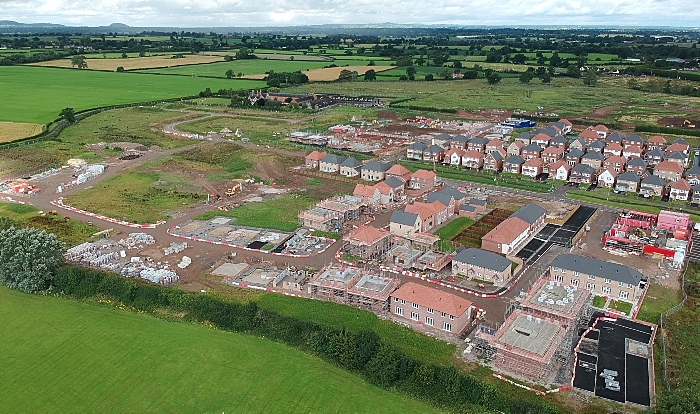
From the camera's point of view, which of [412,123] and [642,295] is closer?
[642,295]

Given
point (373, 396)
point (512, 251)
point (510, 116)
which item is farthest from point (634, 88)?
point (373, 396)

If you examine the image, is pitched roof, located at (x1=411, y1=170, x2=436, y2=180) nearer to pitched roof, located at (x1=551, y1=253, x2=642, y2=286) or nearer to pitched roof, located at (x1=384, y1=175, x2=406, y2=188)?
pitched roof, located at (x1=384, y1=175, x2=406, y2=188)

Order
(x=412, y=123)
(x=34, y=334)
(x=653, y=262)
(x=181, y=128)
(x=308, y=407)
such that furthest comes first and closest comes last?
(x=412, y=123) → (x=181, y=128) → (x=653, y=262) → (x=34, y=334) → (x=308, y=407)

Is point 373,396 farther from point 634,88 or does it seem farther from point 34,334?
point 634,88

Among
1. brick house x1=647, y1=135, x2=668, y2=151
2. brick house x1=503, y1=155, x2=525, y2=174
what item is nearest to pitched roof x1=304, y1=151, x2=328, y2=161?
brick house x1=503, y1=155, x2=525, y2=174

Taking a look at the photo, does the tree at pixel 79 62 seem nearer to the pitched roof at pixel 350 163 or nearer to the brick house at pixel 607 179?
the pitched roof at pixel 350 163
